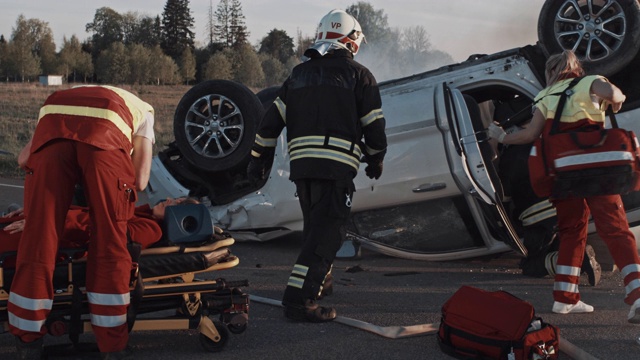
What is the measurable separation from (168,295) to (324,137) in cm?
134

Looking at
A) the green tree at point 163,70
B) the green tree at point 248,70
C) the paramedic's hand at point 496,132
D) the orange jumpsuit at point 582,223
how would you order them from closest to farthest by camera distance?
the orange jumpsuit at point 582,223, the paramedic's hand at point 496,132, the green tree at point 248,70, the green tree at point 163,70

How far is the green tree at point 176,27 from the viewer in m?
47.9

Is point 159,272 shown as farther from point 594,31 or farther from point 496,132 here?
point 594,31

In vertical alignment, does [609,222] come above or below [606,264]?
above

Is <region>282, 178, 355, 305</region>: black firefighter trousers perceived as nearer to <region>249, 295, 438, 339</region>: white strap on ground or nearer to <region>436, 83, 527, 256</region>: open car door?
<region>249, 295, 438, 339</region>: white strap on ground

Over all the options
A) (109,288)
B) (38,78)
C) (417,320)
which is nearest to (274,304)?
(417,320)

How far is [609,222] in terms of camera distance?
15.5ft

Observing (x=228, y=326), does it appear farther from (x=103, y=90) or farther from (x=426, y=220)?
(x=426, y=220)

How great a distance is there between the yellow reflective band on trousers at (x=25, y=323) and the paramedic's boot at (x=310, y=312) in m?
1.56

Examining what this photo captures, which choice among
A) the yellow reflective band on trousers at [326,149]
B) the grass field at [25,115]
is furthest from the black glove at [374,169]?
the grass field at [25,115]

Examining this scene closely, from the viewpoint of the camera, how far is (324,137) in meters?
4.76

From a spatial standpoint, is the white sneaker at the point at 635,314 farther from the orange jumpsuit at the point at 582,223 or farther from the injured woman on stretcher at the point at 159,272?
the injured woman on stretcher at the point at 159,272

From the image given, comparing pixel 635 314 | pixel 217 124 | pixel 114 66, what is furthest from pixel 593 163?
pixel 114 66

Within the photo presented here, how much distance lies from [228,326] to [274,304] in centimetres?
96
